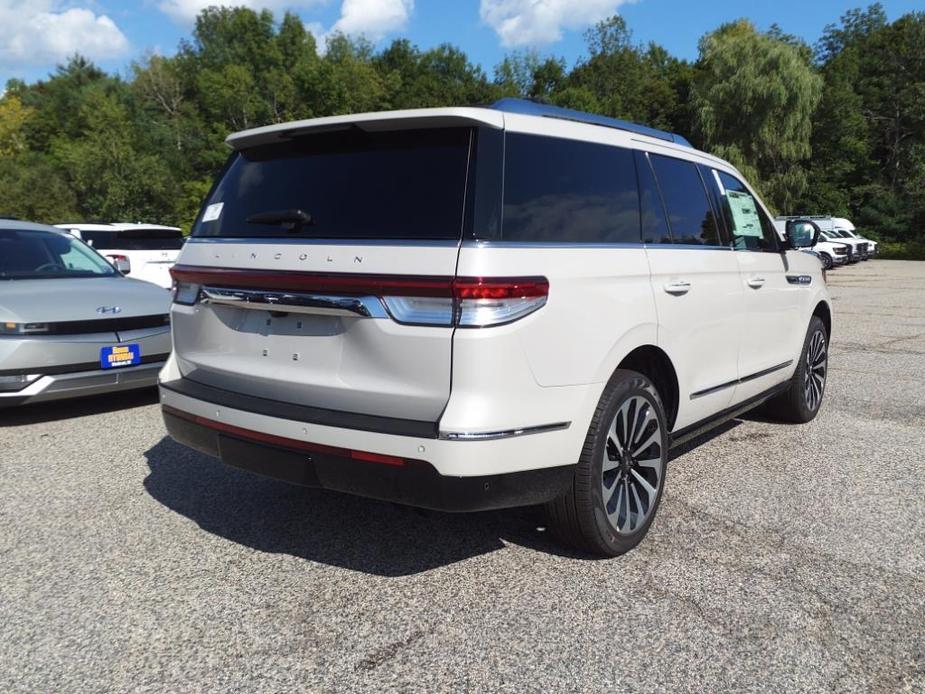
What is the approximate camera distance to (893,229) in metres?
49.9

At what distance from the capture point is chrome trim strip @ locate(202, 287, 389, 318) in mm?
2768

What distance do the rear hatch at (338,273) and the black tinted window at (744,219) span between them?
2340 mm

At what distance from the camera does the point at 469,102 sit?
44062 millimetres

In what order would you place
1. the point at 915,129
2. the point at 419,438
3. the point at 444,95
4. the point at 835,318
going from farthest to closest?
the point at 444,95
the point at 915,129
the point at 835,318
the point at 419,438

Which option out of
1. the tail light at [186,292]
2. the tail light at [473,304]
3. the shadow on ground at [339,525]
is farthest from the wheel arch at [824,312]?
the tail light at [186,292]

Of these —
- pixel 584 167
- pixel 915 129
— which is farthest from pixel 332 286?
pixel 915 129

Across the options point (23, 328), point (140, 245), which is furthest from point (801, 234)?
point (140, 245)

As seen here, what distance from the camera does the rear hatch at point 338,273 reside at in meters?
2.70

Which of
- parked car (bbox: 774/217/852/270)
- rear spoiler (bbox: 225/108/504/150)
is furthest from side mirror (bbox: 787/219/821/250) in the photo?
parked car (bbox: 774/217/852/270)

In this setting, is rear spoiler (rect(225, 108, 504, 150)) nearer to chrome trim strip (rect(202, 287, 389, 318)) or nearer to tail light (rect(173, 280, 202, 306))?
chrome trim strip (rect(202, 287, 389, 318))

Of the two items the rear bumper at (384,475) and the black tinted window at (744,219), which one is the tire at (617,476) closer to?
the rear bumper at (384,475)

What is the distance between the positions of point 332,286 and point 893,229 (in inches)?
2192

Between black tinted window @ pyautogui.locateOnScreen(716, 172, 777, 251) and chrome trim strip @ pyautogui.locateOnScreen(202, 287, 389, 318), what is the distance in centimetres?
265

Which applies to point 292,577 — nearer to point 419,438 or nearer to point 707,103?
point 419,438
